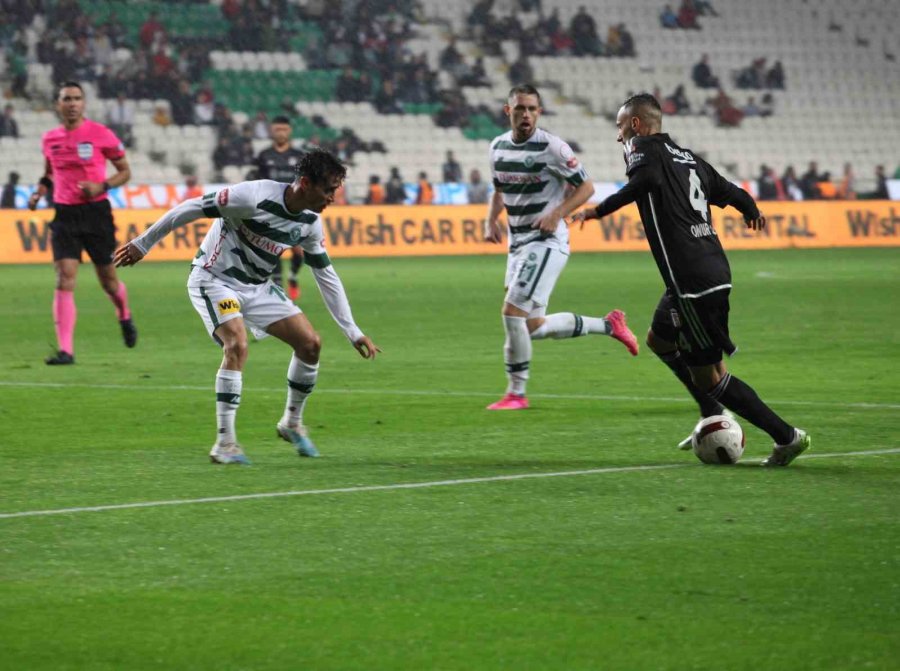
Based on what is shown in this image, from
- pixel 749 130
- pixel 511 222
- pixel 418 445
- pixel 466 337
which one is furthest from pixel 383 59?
pixel 418 445

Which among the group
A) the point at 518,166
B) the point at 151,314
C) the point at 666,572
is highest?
the point at 518,166

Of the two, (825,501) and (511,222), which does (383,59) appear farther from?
(825,501)

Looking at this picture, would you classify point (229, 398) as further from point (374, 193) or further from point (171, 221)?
point (374, 193)

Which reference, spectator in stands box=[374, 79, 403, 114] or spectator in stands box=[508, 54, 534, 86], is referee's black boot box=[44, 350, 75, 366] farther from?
spectator in stands box=[508, 54, 534, 86]

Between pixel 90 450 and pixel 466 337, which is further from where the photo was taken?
pixel 466 337

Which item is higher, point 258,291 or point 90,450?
point 258,291

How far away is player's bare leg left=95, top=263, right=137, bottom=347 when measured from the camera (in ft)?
49.6

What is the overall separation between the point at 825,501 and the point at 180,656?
3462mm

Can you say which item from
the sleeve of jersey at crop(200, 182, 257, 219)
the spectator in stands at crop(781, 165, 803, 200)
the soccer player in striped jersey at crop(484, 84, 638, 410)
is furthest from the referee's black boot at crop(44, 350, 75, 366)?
the spectator in stands at crop(781, 165, 803, 200)

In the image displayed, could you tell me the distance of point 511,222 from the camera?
471 inches

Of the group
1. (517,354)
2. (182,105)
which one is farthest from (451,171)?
(517,354)

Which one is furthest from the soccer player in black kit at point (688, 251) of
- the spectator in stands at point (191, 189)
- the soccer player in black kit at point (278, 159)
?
the spectator in stands at point (191, 189)

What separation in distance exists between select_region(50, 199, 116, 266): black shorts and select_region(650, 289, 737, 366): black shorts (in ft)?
24.6

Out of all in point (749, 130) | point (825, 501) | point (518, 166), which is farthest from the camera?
point (749, 130)
